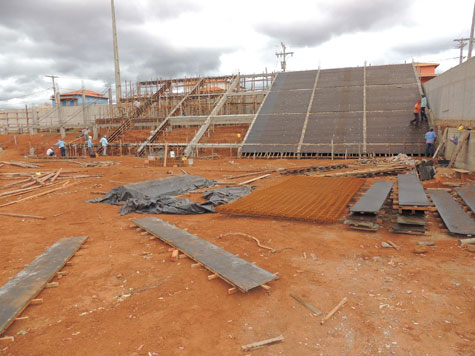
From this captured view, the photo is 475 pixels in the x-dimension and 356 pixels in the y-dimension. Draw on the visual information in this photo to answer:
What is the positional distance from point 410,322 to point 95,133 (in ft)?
106

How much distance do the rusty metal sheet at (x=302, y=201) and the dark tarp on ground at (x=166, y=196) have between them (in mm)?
808

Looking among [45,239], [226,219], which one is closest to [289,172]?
[226,219]

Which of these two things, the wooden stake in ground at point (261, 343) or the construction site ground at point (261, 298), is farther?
the construction site ground at point (261, 298)

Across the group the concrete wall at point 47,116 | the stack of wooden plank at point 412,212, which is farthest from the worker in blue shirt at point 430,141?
the concrete wall at point 47,116

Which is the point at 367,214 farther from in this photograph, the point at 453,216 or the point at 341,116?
the point at 341,116

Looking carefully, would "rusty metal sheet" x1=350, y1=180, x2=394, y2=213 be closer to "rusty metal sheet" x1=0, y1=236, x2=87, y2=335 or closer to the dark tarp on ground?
the dark tarp on ground

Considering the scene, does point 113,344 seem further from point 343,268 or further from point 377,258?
point 377,258

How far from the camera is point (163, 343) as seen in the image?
11.4 feet

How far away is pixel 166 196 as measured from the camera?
10953 mm

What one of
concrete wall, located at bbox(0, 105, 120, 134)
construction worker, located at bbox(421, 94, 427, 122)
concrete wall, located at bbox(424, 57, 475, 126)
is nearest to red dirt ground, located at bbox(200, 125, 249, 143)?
construction worker, located at bbox(421, 94, 427, 122)

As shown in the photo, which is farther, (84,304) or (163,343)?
(84,304)

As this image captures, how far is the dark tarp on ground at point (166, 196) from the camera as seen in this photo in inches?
364

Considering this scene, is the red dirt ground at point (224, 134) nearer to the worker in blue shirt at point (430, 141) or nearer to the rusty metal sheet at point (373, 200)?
the worker in blue shirt at point (430, 141)

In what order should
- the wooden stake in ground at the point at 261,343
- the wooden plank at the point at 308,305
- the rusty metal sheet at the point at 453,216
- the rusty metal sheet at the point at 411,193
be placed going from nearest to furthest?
the wooden stake in ground at the point at 261,343 < the wooden plank at the point at 308,305 < the rusty metal sheet at the point at 453,216 < the rusty metal sheet at the point at 411,193
